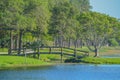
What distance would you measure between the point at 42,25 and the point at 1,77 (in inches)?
1636

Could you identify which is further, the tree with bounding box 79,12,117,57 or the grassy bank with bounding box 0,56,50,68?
the tree with bounding box 79,12,117,57

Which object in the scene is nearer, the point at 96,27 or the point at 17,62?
the point at 17,62

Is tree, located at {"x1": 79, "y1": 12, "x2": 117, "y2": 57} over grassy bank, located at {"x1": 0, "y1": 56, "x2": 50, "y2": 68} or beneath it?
over

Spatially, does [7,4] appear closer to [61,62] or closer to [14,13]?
[14,13]

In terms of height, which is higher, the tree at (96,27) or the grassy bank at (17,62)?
the tree at (96,27)

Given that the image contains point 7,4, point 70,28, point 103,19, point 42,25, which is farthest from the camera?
Result: point 70,28

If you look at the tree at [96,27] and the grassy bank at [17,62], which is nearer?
the grassy bank at [17,62]

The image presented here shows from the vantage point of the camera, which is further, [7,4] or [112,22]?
[112,22]

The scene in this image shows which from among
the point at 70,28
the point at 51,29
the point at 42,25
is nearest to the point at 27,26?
the point at 42,25

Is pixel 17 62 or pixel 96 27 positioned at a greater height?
pixel 96 27

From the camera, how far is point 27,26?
96375 mm

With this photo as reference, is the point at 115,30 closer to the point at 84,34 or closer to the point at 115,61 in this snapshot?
the point at 84,34

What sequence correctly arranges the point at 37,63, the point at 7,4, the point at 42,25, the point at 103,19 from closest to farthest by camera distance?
1. the point at 37,63
2. the point at 7,4
3. the point at 42,25
4. the point at 103,19

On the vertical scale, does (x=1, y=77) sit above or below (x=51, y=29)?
below
